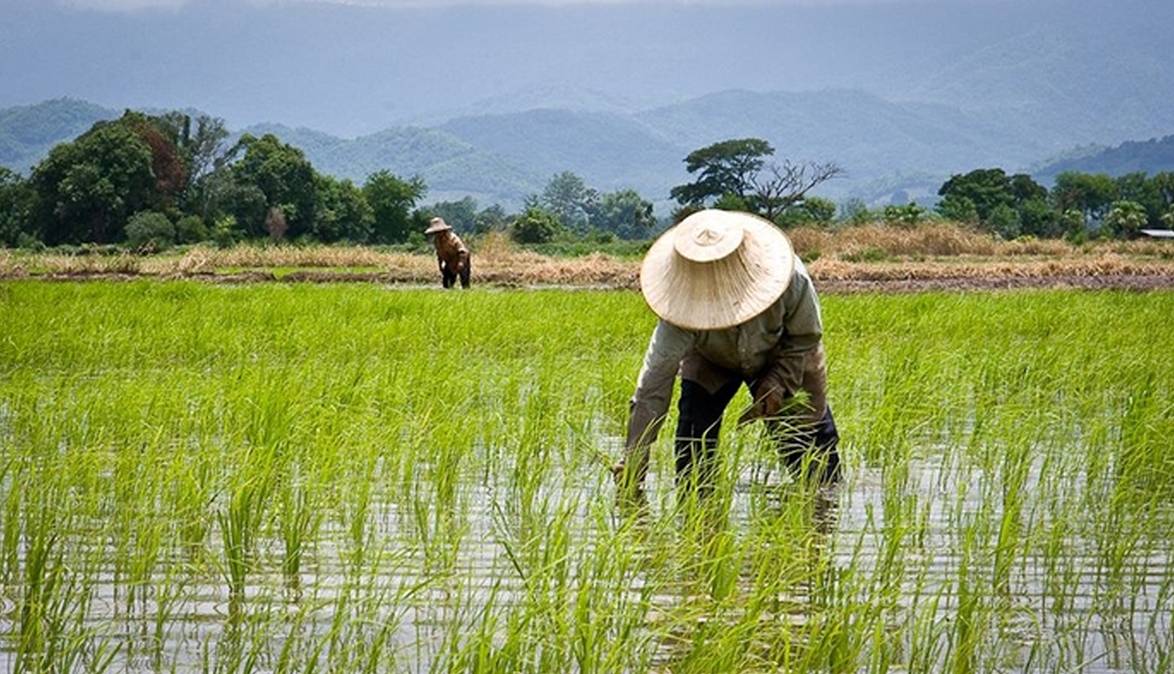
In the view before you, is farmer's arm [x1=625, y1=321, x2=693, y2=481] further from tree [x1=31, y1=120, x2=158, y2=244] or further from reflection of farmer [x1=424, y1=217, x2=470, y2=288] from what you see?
tree [x1=31, y1=120, x2=158, y2=244]

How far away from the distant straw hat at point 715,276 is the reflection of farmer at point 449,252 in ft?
36.5

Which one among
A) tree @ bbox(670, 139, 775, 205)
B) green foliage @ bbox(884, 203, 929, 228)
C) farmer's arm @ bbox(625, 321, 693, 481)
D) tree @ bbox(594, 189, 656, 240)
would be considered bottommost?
tree @ bbox(594, 189, 656, 240)

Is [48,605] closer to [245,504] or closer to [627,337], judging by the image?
[245,504]

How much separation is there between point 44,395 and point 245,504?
2.88 meters

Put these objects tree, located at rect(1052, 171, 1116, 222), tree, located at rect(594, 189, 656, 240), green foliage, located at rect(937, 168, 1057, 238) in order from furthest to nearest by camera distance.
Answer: tree, located at rect(594, 189, 656, 240), tree, located at rect(1052, 171, 1116, 222), green foliage, located at rect(937, 168, 1057, 238)

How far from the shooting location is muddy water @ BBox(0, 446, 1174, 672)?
9.73ft

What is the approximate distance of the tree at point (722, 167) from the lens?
65688 mm

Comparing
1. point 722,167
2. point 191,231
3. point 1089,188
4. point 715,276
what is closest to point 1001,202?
point 722,167

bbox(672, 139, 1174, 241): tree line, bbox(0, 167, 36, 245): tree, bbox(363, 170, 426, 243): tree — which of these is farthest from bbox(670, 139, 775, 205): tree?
bbox(0, 167, 36, 245): tree

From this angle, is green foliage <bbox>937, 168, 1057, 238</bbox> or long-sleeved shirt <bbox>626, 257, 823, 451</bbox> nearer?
long-sleeved shirt <bbox>626, 257, 823, 451</bbox>

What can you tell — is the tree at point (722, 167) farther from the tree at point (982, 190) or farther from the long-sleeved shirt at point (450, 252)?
the long-sleeved shirt at point (450, 252)

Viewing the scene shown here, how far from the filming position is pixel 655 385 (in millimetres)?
4043

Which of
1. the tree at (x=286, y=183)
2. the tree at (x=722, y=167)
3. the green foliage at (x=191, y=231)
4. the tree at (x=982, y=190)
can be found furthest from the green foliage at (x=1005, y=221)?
the green foliage at (x=191, y=231)

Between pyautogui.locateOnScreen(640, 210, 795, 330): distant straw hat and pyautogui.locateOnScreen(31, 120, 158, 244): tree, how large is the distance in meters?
39.8
